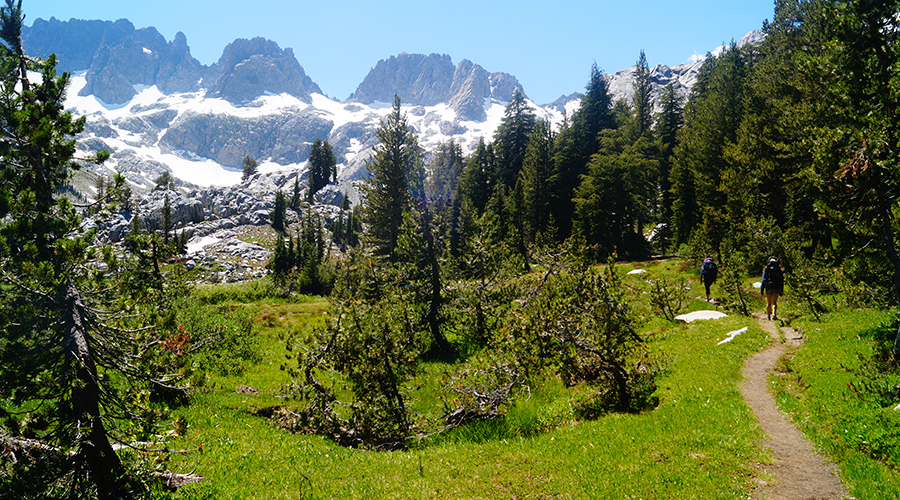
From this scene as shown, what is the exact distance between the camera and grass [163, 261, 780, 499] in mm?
6965

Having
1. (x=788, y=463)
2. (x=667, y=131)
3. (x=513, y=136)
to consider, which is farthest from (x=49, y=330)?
(x=667, y=131)

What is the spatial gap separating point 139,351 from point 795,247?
30863mm

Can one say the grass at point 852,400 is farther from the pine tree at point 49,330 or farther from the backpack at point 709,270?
the pine tree at point 49,330

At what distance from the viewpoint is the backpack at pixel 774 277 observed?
60.9 ft

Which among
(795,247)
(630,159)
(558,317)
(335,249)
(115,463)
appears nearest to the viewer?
(115,463)

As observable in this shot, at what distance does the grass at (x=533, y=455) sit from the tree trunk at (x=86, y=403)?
1245mm

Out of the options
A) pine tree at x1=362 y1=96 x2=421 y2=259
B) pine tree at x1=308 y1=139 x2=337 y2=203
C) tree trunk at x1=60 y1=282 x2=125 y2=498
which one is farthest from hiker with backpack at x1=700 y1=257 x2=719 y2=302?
pine tree at x1=308 y1=139 x2=337 y2=203

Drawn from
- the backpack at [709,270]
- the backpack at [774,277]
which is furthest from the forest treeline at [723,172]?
the backpack at [774,277]

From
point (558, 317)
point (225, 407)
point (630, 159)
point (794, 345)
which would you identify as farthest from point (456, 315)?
point (630, 159)

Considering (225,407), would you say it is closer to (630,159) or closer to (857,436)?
(857,436)

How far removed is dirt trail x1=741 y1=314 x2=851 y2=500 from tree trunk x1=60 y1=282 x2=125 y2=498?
399 inches

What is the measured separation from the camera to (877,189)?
10086 mm

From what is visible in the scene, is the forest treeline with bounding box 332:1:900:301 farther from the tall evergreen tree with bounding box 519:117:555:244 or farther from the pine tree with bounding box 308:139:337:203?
the pine tree with bounding box 308:139:337:203

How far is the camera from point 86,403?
620 centimetres
